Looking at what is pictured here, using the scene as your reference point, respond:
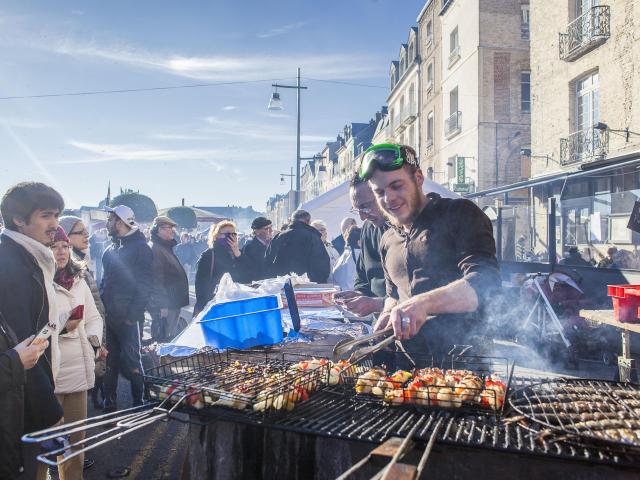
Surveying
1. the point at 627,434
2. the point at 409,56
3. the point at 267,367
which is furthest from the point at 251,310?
the point at 409,56

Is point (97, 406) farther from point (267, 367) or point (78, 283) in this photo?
point (267, 367)

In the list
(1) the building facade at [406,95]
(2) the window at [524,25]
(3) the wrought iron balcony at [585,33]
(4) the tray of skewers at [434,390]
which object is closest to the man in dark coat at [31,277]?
(4) the tray of skewers at [434,390]

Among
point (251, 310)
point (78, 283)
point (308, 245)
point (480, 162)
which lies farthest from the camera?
point (480, 162)

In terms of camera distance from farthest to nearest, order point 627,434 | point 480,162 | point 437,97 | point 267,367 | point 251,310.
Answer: point 437,97
point 480,162
point 251,310
point 267,367
point 627,434

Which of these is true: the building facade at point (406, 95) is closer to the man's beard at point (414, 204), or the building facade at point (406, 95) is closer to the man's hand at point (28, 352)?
the man's beard at point (414, 204)

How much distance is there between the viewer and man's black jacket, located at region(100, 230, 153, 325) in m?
5.46

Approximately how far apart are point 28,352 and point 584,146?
1588cm

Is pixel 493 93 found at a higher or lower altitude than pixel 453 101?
lower

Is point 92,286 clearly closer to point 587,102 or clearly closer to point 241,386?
point 241,386

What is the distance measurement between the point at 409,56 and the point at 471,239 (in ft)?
107

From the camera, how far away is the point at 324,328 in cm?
404

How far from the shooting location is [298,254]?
6863 millimetres

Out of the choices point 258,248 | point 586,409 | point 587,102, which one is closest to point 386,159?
point 586,409

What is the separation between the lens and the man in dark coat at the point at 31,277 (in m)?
2.55
